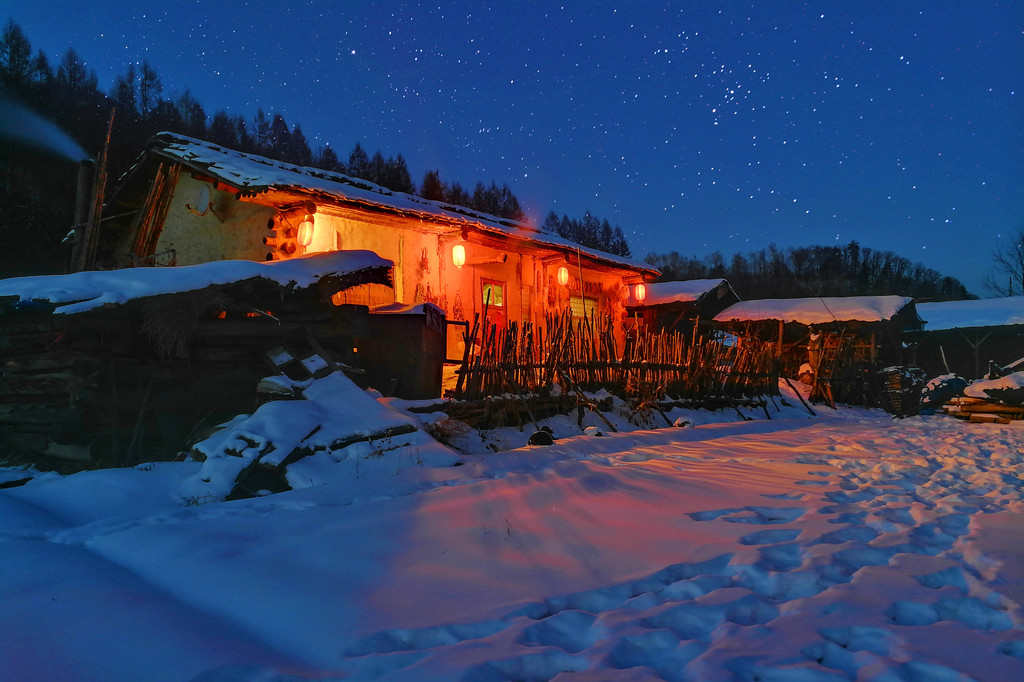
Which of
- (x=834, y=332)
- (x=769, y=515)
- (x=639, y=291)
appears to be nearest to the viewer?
(x=769, y=515)

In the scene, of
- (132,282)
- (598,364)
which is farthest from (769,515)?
(132,282)

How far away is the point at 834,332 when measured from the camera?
18203 mm

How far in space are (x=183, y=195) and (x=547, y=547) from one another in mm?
11254

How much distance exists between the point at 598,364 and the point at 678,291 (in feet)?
41.9

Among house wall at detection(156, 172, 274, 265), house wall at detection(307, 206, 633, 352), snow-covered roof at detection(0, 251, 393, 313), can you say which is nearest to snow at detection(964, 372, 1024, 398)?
house wall at detection(307, 206, 633, 352)

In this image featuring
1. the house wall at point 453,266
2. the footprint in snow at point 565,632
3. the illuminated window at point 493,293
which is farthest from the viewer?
the illuminated window at point 493,293

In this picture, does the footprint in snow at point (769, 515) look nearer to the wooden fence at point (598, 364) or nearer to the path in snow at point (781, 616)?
the path in snow at point (781, 616)

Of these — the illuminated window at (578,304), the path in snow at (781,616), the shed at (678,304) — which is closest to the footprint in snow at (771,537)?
the path in snow at (781,616)

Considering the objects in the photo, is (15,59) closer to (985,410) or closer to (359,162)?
(359,162)

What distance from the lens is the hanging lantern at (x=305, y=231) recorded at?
9.31 m

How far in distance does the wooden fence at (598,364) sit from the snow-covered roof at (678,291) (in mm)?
8138

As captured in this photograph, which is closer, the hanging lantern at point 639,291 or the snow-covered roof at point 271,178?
the snow-covered roof at point 271,178

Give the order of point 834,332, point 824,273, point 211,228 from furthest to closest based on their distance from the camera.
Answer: point 824,273, point 834,332, point 211,228

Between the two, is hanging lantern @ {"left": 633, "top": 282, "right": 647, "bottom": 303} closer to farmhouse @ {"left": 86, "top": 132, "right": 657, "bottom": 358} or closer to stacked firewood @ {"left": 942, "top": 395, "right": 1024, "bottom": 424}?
farmhouse @ {"left": 86, "top": 132, "right": 657, "bottom": 358}
